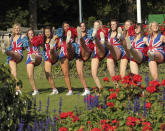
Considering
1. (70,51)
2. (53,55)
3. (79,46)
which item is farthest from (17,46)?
(79,46)

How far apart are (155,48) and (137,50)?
0.36 meters

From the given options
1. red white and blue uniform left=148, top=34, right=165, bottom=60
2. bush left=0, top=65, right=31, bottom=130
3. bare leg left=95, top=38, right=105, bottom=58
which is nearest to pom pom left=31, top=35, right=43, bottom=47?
bare leg left=95, top=38, right=105, bottom=58

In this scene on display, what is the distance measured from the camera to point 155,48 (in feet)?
34.2

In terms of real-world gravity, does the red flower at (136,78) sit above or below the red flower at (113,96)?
above

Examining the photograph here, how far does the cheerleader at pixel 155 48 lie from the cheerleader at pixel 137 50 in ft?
0.51

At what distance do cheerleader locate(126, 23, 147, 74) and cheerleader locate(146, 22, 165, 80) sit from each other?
155 millimetres

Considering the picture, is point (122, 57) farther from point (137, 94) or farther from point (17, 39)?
point (137, 94)

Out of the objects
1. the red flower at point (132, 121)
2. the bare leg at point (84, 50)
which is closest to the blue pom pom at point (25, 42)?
the bare leg at point (84, 50)

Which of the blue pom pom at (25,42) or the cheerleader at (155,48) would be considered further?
the blue pom pom at (25,42)

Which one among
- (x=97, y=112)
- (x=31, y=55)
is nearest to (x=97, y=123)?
(x=97, y=112)

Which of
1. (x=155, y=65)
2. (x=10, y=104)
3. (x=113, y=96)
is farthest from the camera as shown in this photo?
(x=155, y=65)

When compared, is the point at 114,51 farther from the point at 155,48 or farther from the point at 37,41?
the point at 37,41

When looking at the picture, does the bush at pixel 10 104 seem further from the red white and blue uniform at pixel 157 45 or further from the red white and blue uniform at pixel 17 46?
the red white and blue uniform at pixel 17 46

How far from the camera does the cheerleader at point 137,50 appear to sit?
33.9 feet
